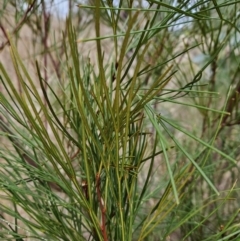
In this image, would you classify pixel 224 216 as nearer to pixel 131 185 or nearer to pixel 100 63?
pixel 131 185

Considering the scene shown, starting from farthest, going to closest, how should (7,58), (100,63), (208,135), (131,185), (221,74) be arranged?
(7,58) < (221,74) < (208,135) < (131,185) < (100,63)

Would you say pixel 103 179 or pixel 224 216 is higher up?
pixel 103 179

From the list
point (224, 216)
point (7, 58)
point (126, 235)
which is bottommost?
point (224, 216)

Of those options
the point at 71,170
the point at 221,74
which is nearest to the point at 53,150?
the point at 71,170

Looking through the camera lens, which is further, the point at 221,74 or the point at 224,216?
the point at 221,74

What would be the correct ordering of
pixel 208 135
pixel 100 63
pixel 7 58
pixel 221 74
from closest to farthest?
pixel 100 63 → pixel 208 135 → pixel 221 74 → pixel 7 58

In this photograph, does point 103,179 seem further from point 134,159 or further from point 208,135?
point 208,135

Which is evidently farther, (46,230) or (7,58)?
(7,58)

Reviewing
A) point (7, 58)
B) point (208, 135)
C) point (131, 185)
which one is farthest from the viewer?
point (7, 58)

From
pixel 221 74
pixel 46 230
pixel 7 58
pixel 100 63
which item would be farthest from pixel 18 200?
pixel 7 58
